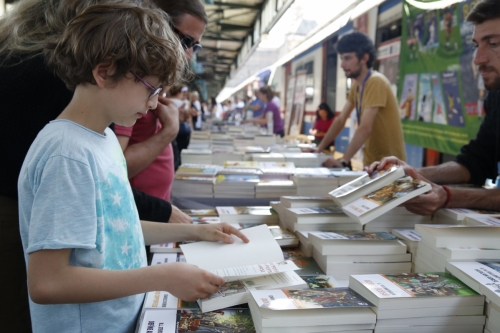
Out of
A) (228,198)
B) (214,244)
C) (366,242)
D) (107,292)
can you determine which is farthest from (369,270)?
(228,198)

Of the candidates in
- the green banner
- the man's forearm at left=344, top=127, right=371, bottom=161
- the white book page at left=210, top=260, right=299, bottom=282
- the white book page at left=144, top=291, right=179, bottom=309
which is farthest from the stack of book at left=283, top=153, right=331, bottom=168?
the white book page at left=144, top=291, right=179, bottom=309

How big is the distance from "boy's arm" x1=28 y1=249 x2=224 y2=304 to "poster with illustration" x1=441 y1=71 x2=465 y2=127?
10.2 ft

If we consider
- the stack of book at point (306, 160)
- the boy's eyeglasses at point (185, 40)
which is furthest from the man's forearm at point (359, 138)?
the boy's eyeglasses at point (185, 40)

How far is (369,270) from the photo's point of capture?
1160 mm

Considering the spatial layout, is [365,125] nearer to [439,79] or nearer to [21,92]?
[439,79]

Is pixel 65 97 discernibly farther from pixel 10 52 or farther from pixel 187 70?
pixel 187 70

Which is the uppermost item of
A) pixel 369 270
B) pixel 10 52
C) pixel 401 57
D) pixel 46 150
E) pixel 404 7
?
pixel 404 7

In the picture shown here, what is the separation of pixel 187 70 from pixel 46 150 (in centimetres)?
52

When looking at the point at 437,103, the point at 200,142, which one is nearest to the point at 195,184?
the point at 200,142

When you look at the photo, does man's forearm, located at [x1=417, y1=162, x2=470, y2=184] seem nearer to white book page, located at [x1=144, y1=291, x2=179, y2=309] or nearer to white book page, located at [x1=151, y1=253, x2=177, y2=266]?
white book page, located at [x1=151, y1=253, x2=177, y2=266]

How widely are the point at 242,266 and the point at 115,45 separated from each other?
581mm

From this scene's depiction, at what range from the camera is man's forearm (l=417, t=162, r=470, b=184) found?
192cm

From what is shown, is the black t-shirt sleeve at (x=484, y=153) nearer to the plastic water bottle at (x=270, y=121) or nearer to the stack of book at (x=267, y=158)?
the stack of book at (x=267, y=158)

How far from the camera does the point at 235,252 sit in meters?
1.10
